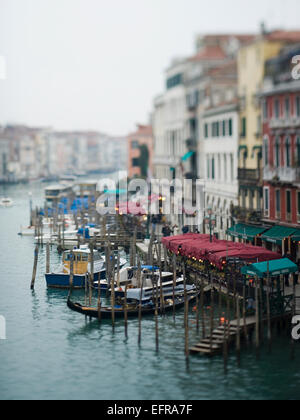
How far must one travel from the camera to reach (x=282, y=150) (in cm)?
3628

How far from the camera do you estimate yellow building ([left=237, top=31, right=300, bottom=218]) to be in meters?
39.5

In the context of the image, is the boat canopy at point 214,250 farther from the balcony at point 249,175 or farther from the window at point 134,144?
the window at point 134,144

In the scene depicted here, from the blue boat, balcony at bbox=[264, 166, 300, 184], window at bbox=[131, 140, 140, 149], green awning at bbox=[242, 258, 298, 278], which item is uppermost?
window at bbox=[131, 140, 140, 149]

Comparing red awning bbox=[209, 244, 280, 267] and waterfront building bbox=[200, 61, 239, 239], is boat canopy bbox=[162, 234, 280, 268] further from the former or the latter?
waterfront building bbox=[200, 61, 239, 239]

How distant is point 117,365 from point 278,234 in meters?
12.1

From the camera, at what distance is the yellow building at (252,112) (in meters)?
39.5

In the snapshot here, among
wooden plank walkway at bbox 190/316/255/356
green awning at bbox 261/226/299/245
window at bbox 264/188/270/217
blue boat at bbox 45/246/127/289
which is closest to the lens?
wooden plank walkway at bbox 190/316/255/356

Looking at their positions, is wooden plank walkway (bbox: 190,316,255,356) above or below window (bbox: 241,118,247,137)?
below

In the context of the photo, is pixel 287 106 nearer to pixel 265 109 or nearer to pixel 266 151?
pixel 265 109

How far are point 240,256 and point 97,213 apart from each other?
3071cm

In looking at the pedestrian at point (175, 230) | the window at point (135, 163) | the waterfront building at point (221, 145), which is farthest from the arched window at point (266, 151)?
the window at point (135, 163)

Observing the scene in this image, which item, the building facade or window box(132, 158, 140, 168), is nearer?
the building facade

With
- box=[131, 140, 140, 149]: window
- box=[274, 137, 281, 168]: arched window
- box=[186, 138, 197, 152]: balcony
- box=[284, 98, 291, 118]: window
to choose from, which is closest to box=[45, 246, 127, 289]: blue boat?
box=[274, 137, 281, 168]: arched window
